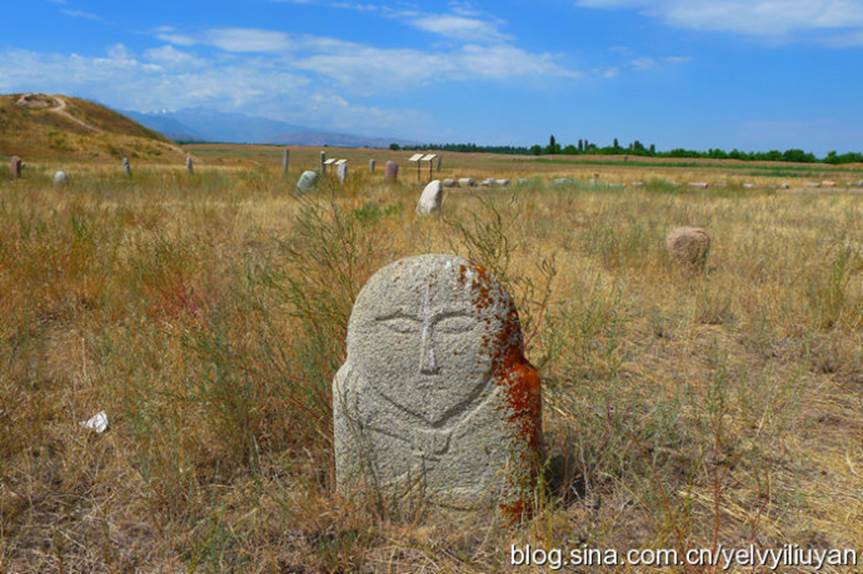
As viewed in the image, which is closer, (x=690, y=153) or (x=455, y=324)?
(x=455, y=324)

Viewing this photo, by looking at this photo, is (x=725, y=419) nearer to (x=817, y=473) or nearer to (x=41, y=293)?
(x=817, y=473)

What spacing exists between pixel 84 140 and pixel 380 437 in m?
39.7

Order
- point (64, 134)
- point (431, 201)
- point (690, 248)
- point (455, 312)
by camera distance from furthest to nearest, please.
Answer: point (64, 134) < point (431, 201) < point (690, 248) < point (455, 312)

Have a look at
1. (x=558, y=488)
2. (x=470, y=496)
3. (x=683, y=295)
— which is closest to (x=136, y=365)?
(x=470, y=496)

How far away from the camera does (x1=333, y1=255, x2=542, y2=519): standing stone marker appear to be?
2174 millimetres

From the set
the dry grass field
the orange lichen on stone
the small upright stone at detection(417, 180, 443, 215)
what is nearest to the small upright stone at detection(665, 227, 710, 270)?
the dry grass field

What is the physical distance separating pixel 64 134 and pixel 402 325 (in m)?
40.7

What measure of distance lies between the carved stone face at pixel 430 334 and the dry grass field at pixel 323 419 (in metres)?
0.46

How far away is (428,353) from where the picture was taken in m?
2.19

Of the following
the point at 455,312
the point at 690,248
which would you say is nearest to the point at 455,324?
the point at 455,312

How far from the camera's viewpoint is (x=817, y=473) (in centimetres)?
275

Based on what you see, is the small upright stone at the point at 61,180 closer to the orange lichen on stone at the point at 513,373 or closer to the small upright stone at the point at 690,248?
the small upright stone at the point at 690,248

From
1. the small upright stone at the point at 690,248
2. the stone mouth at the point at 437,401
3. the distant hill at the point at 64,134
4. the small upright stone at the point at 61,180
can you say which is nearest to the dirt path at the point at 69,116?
the distant hill at the point at 64,134

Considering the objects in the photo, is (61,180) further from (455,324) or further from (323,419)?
(455,324)
